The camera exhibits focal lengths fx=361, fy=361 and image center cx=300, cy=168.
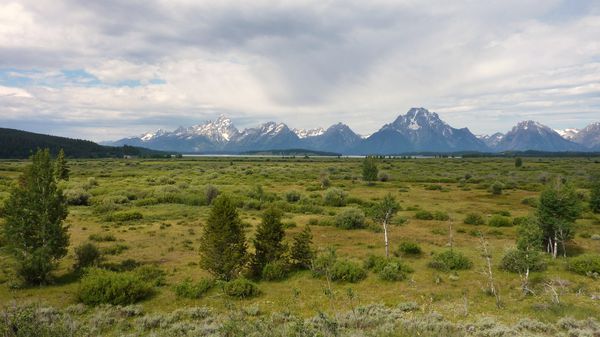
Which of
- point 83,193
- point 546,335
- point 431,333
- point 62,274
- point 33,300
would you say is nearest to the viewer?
point 431,333

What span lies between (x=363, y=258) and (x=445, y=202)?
1241 inches

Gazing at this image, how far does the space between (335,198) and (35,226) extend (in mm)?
36324

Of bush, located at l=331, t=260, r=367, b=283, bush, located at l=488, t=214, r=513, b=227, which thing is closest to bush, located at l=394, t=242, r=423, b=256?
bush, located at l=331, t=260, r=367, b=283

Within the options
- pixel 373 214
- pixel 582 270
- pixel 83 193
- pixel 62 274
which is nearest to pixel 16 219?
pixel 62 274

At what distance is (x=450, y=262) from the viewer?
2150 centimetres

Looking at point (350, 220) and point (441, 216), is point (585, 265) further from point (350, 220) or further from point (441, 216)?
point (441, 216)

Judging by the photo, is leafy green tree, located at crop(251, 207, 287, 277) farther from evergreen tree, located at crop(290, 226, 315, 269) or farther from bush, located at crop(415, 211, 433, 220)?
bush, located at crop(415, 211, 433, 220)

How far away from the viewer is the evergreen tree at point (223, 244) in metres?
19.1

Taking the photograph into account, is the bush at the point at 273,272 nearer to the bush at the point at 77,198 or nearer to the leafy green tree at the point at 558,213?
the leafy green tree at the point at 558,213

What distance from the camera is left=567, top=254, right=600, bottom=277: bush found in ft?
64.7

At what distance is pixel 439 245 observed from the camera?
27609 mm

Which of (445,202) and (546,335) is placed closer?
(546,335)

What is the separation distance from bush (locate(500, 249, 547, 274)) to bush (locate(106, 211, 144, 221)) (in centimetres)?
3461

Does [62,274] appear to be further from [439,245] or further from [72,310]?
[439,245]
